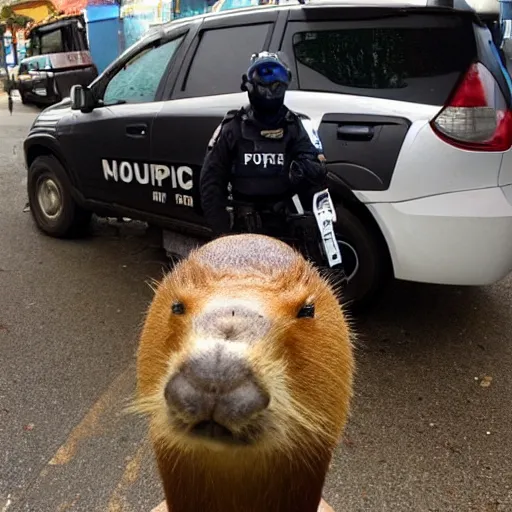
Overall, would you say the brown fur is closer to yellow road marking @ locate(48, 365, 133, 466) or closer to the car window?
yellow road marking @ locate(48, 365, 133, 466)

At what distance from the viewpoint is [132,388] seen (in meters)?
3.62

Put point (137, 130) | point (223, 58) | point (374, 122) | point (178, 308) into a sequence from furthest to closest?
point (137, 130) < point (223, 58) < point (374, 122) < point (178, 308)

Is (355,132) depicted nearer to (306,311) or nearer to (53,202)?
(306,311)

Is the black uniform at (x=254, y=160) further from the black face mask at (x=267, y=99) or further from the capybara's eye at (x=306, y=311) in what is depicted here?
the capybara's eye at (x=306, y=311)

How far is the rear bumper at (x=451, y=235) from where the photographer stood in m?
3.58

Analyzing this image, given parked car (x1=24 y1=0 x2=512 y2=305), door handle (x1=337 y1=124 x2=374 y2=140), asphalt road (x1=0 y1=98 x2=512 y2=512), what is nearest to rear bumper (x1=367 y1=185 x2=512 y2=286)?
parked car (x1=24 y1=0 x2=512 y2=305)

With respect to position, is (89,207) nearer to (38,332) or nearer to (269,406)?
(38,332)

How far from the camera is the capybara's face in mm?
862

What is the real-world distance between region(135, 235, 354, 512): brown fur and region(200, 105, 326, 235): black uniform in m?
1.92

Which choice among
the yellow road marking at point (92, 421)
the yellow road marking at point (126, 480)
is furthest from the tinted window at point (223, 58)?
the yellow road marking at point (126, 480)

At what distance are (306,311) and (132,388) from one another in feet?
9.12

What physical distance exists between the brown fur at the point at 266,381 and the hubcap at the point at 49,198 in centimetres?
523

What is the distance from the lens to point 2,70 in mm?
27219

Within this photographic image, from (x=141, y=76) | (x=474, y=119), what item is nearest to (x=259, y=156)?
(x=474, y=119)
